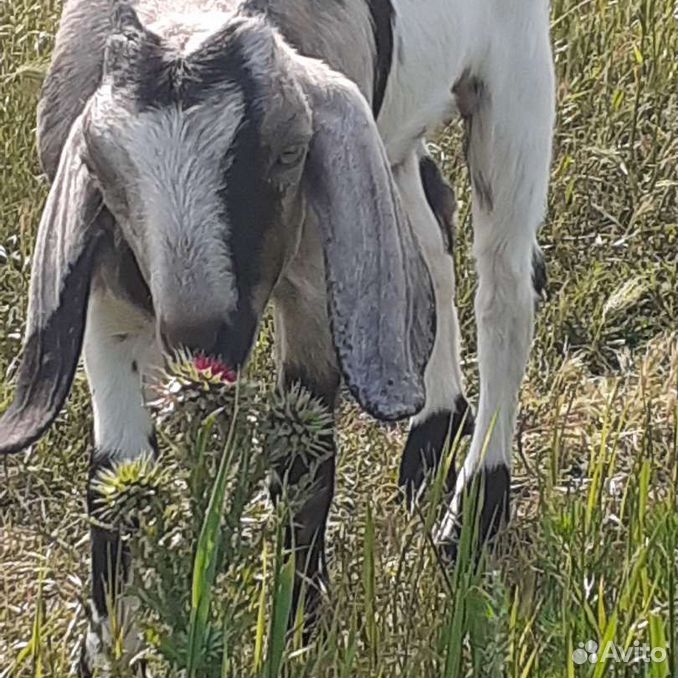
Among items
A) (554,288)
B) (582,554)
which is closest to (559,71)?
(554,288)

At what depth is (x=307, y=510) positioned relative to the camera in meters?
3.65

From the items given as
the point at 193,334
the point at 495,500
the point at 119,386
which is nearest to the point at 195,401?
the point at 193,334

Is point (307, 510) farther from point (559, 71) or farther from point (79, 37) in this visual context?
point (559, 71)

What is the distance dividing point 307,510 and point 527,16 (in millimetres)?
1329

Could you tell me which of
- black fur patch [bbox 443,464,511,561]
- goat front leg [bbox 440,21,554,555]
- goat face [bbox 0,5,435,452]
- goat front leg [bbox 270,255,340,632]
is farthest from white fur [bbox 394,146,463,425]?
goat face [bbox 0,5,435,452]

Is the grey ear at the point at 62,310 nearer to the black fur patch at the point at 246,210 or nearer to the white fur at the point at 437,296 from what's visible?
the black fur patch at the point at 246,210

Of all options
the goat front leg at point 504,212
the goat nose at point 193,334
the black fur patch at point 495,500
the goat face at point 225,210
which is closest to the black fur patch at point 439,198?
the goat front leg at point 504,212

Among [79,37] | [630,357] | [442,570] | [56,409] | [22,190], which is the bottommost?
[630,357]

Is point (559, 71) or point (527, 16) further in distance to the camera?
point (559, 71)

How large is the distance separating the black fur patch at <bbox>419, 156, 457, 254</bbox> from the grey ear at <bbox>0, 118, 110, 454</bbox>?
169 centimetres

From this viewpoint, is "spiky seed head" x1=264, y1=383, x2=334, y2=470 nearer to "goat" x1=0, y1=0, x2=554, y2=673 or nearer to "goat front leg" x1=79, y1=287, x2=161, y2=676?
"goat" x1=0, y1=0, x2=554, y2=673

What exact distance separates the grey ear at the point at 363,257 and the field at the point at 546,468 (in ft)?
0.77

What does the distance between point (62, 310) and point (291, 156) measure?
0.45 meters

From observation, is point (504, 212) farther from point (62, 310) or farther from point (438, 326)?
Result: point (62, 310)
